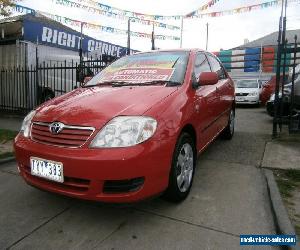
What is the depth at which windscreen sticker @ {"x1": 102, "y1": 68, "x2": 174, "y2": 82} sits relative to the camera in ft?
12.8

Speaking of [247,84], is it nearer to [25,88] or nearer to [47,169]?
[25,88]

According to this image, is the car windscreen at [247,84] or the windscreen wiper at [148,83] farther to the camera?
the car windscreen at [247,84]

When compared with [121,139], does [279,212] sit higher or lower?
lower

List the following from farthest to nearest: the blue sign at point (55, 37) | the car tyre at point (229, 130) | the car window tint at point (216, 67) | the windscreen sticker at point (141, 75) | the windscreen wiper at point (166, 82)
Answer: the blue sign at point (55, 37) < the car tyre at point (229, 130) < the car window tint at point (216, 67) < the windscreen sticker at point (141, 75) < the windscreen wiper at point (166, 82)

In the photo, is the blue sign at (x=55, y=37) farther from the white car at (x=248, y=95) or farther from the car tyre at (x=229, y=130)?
the car tyre at (x=229, y=130)

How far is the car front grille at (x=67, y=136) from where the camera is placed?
2.83 metres

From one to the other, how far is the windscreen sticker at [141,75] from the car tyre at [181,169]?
85 centimetres

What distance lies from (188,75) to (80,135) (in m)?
1.58

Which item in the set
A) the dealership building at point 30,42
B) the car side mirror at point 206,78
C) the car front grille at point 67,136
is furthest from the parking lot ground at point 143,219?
the dealership building at point 30,42

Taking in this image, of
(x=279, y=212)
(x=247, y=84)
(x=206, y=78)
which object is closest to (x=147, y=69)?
(x=206, y=78)

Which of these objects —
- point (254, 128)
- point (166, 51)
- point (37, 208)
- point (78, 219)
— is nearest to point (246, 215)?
point (78, 219)

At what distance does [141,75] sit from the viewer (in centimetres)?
402

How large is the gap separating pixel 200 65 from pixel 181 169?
1.67 m

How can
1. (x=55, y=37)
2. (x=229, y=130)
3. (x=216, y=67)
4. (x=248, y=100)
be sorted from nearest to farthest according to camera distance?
1. (x=216, y=67)
2. (x=229, y=130)
3. (x=55, y=37)
4. (x=248, y=100)
